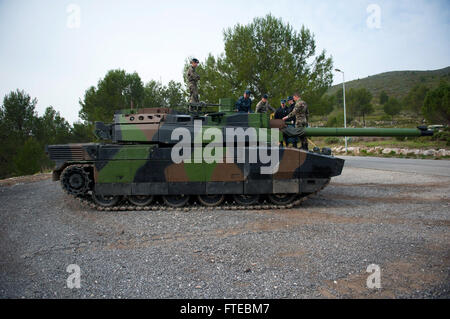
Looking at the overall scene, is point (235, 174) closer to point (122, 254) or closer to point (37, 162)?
point (122, 254)

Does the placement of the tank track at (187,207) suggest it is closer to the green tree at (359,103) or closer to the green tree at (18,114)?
the green tree at (18,114)

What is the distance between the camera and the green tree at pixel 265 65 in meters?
20.1

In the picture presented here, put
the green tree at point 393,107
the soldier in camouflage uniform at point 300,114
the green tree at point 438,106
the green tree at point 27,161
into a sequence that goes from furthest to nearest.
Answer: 1. the green tree at point 393,107
2. the green tree at point 27,161
3. the green tree at point 438,106
4. the soldier in camouflage uniform at point 300,114

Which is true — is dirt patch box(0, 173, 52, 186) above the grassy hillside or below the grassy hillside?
below

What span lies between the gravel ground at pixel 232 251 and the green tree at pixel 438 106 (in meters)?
25.1

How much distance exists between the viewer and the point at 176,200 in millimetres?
8750

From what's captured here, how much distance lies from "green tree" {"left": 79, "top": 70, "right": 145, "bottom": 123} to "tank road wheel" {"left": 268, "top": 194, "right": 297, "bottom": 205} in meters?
23.5

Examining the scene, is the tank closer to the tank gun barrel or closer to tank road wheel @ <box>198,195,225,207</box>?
tank road wheel @ <box>198,195,225,207</box>

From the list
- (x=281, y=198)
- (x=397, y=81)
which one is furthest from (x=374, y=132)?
(x=397, y=81)

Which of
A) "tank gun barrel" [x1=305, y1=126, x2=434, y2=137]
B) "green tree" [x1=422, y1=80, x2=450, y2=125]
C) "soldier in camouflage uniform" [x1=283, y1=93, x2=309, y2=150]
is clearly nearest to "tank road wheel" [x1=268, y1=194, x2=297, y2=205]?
"soldier in camouflage uniform" [x1=283, y1=93, x2=309, y2=150]

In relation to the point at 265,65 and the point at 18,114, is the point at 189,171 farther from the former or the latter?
the point at 18,114

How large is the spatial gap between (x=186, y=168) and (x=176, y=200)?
3.21 feet

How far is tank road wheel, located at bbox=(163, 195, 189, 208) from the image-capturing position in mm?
8625

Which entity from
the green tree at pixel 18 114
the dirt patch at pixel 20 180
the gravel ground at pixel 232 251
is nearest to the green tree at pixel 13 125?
the green tree at pixel 18 114
